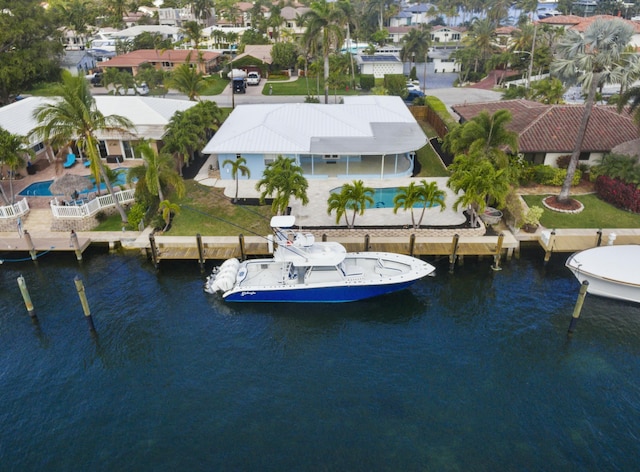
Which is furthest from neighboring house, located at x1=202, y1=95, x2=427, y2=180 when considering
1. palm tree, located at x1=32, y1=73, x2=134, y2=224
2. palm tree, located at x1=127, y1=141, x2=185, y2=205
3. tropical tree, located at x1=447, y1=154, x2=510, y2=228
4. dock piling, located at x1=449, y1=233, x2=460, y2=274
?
dock piling, located at x1=449, y1=233, x2=460, y2=274

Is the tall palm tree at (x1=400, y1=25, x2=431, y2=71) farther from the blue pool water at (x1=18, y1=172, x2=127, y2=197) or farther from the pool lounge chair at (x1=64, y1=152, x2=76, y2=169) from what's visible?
the blue pool water at (x1=18, y1=172, x2=127, y2=197)

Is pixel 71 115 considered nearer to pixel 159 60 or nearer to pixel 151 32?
pixel 159 60

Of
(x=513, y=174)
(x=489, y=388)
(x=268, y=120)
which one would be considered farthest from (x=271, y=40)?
(x=489, y=388)

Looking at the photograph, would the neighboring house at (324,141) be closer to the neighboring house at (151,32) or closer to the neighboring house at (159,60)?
the neighboring house at (159,60)

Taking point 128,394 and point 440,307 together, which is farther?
point 440,307

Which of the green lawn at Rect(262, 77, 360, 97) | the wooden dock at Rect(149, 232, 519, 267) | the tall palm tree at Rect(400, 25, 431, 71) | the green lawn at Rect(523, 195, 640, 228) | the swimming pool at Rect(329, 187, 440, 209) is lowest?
the wooden dock at Rect(149, 232, 519, 267)

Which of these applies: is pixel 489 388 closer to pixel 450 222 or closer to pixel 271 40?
pixel 450 222

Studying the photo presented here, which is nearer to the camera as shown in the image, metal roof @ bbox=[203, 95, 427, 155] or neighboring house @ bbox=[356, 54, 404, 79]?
metal roof @ bbox=[203, 95, 427, 155]
